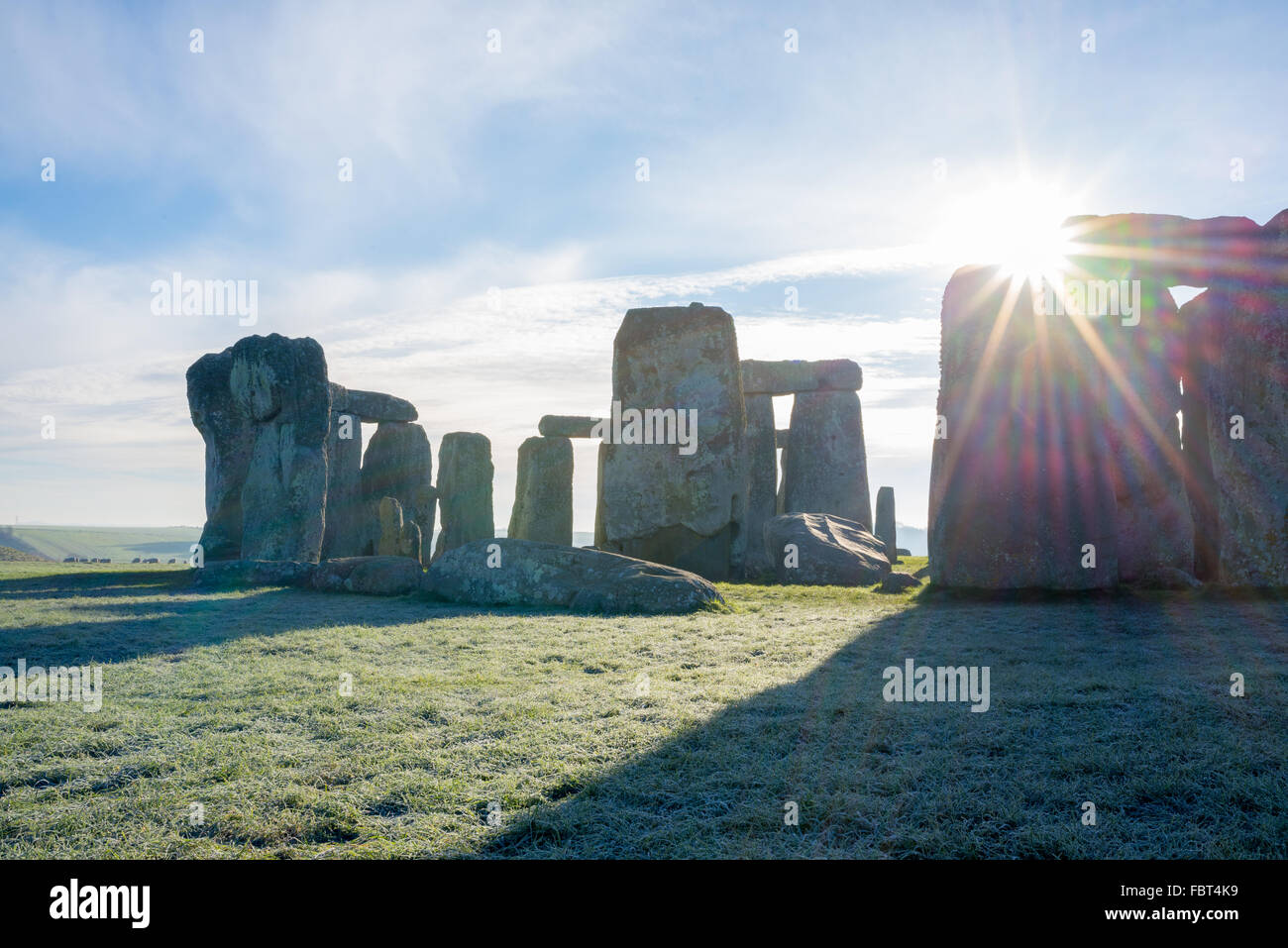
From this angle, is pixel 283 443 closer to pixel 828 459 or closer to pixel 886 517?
pixel 828 459

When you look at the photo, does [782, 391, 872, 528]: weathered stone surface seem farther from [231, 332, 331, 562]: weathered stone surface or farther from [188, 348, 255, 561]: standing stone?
[188, 348, 255, 561]: standing stone

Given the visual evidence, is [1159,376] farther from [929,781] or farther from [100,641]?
[100,641]

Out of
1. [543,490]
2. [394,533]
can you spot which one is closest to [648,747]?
[394,533]

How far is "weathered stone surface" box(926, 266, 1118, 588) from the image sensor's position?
7.03 metres

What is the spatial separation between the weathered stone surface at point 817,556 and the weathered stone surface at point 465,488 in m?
8.15

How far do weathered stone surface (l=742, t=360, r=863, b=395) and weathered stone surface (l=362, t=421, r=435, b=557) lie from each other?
21.8 feet

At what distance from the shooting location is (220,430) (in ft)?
43.9

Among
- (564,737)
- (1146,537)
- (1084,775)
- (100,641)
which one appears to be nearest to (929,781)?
(1084,775)

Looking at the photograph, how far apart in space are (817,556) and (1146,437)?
A: 3.51 m

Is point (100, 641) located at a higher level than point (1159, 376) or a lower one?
lower

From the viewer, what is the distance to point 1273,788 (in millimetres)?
2396
